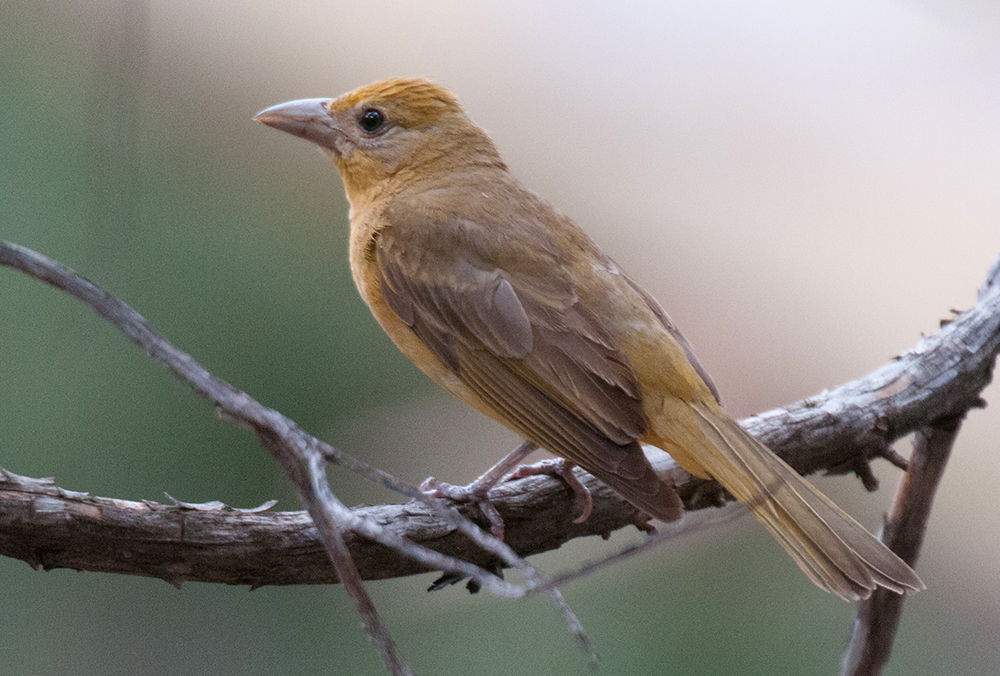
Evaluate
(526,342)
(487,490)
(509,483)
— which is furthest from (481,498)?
(526,342)

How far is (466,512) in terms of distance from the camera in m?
2.18

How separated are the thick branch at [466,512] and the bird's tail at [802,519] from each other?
0.46 meters

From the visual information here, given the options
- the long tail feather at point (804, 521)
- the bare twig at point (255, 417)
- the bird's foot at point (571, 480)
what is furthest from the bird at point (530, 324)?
the bare twig at point (255, 417)

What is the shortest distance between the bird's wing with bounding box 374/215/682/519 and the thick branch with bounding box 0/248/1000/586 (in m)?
0.31

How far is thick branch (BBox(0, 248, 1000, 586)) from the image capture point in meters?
1.63

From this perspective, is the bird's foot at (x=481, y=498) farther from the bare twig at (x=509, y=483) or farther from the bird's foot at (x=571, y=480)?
the bird's foot at (x=571, y=480)

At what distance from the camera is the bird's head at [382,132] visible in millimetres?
2646

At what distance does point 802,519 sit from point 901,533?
95cm

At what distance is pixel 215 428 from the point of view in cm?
261

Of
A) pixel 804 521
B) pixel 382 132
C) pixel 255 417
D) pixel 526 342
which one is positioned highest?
pixel 382 132

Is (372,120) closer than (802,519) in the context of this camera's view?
Answer: No

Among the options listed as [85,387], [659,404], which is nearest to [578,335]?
[659,404]

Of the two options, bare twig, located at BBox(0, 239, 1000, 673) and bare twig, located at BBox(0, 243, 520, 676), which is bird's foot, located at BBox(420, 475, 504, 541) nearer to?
bare twig, located at BBox(0, 239, 1000, 673)

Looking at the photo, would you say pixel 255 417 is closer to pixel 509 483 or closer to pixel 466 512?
pixel 466 512
